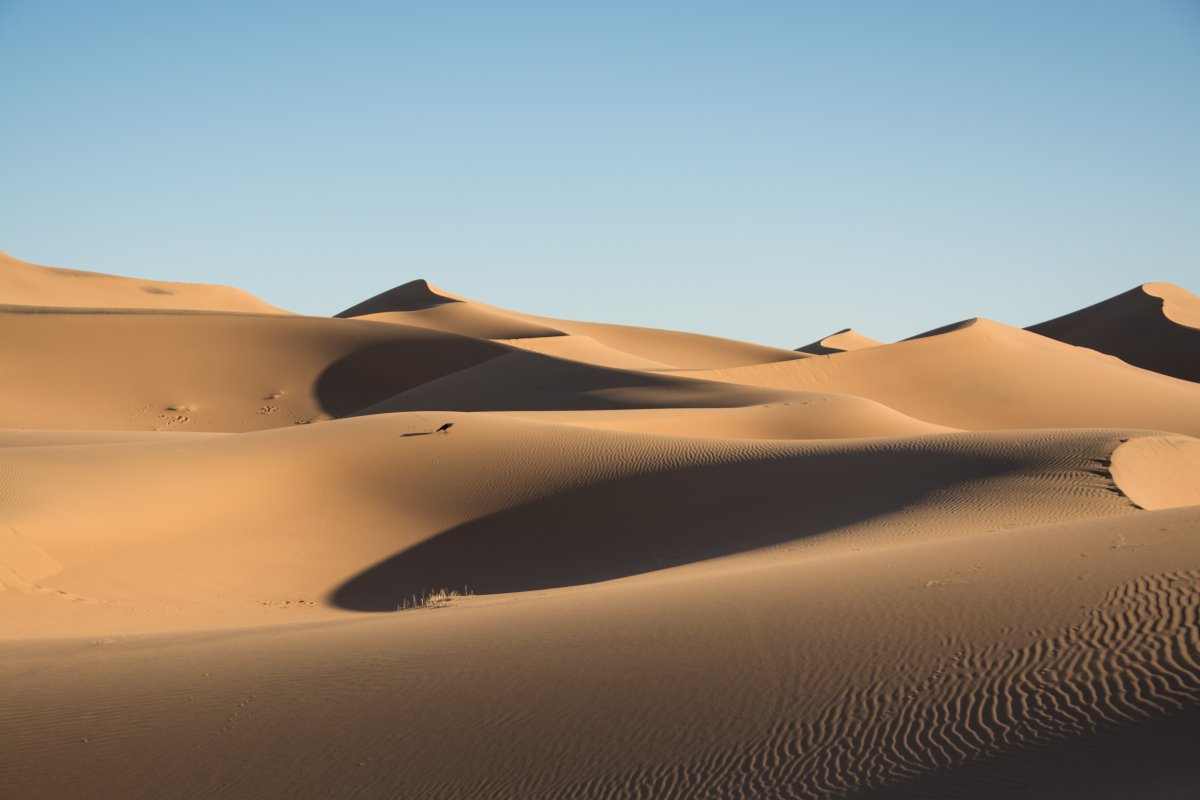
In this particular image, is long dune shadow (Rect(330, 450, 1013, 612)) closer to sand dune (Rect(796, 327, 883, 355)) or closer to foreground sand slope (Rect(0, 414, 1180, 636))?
foreground sand slope (Rect(0, 414, 1180, 636))

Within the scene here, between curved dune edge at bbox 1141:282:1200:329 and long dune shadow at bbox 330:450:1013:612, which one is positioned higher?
curved dune edge at bbox 1141:282:1200:329

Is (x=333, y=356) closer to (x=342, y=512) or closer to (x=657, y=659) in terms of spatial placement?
(x=342, y=512)

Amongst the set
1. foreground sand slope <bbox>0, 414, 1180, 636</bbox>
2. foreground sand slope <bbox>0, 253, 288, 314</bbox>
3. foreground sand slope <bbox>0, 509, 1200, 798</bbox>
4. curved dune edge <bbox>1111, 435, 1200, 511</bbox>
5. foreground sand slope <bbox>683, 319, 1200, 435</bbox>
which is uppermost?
foreground sand slope <bbox>0, 253, 288, 314</bbox>

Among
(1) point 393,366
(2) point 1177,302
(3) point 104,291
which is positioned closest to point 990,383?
(1) point 393,366

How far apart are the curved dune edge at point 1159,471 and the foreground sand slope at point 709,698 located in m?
7.19

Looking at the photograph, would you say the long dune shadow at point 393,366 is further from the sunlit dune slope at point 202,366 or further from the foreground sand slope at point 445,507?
the foreground sand slope at point 445,507

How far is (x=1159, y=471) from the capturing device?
15.4m

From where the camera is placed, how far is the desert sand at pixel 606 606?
16.7ft

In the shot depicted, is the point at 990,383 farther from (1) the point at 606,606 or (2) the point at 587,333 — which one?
(1) the point at 606,606

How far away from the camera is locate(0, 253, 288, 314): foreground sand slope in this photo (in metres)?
61.3

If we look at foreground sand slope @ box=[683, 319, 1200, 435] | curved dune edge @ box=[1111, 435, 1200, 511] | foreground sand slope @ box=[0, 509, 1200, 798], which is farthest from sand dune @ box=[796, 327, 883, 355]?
foreground sand slope @ box=[0, 509, 1200, 798]

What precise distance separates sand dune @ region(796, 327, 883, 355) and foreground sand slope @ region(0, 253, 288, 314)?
3453cm

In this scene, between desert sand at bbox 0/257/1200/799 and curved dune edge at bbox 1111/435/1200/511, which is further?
curved dune edge at bbox 1111/435/1200/511

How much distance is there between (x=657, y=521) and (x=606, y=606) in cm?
756
